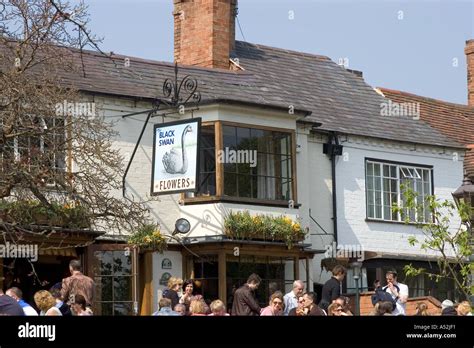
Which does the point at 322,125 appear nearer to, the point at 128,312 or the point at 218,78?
the point at 218,78

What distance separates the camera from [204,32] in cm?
2909

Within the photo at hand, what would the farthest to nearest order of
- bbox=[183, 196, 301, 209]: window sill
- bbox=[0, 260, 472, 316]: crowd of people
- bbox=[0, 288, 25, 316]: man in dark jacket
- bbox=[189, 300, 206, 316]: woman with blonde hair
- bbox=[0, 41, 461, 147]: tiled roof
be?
bbox=[0, 41, 461, 147]: tiled roof
bbox=[183, 196, 301, 209]: window sill
bbox=[189, 300, 206, 316]: woman with blonde hair
bbox=[0, 260, 472, 316]: crowd of people
bbox=[0, 288, 25, 316]: man in dark jacket

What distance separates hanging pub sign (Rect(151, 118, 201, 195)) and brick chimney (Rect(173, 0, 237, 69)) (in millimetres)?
6243

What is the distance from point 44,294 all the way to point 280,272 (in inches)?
485

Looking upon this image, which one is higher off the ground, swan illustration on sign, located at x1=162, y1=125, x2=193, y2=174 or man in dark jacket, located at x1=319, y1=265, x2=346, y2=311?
swan illustration on sign, located at x1=162, y1=125, x2=193, y2=174

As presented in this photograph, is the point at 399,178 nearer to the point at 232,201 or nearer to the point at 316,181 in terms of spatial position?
the point at 316,181

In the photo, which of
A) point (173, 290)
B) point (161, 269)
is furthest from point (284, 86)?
Answer: point (173, 290)

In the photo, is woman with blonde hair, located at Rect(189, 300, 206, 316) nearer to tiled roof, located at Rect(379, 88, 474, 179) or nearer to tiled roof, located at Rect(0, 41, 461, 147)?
tiled roof, located at Rect(0, 41, 461, 147)

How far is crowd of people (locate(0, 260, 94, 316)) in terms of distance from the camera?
13.2 metres

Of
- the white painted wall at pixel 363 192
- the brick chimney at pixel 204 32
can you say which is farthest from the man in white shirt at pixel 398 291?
the brick chimney at pixel 204 32

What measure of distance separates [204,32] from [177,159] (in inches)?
276

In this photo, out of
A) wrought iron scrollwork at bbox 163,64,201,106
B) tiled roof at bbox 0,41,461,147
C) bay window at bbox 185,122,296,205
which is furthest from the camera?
tiled roof at bbox 0,41,461,147

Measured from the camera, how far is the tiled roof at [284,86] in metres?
25.8

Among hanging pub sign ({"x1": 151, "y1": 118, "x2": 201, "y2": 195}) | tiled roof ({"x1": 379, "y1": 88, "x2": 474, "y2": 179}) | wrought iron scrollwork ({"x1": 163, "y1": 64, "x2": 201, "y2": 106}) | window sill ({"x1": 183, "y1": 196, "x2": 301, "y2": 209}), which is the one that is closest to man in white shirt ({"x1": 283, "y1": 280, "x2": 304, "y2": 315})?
hanging pub sign ({"x1": 151, "y1": 118, "x2": 201, "y2": 195})
